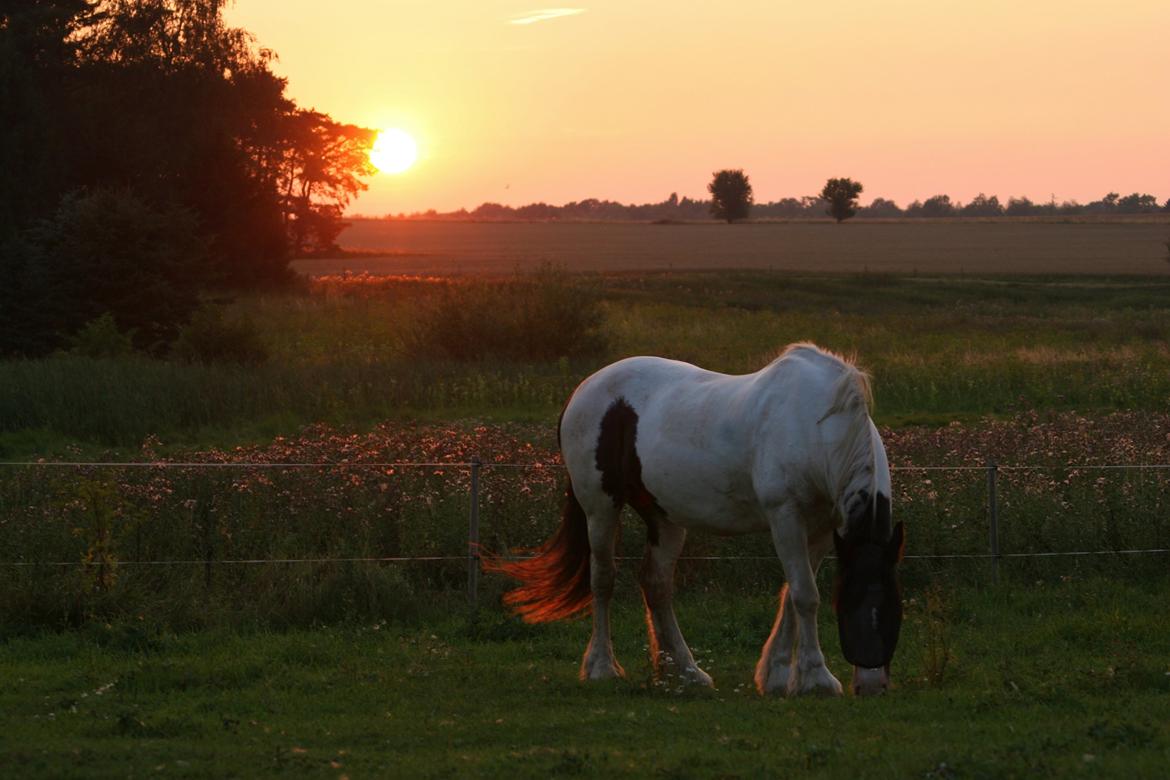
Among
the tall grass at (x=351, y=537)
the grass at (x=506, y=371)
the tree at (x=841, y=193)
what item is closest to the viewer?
the tall grass at (x=351, y=537)

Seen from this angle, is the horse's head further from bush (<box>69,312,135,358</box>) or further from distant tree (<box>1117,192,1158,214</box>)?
distant tree (<box>1117,192,1158,214</box>)

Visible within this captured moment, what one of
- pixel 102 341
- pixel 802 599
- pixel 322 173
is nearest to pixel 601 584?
pixel 802 599

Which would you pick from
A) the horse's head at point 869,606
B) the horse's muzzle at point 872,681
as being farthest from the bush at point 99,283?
the horse's muzzle at point 872,681

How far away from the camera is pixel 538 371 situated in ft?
85.1

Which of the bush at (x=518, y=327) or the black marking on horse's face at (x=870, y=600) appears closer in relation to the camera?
the black marking on horse's face at (x=870, y=600)

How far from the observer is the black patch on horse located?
8.35 metres

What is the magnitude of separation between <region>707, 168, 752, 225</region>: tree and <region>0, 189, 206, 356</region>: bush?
127 metres

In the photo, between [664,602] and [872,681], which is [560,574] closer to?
[664,602]

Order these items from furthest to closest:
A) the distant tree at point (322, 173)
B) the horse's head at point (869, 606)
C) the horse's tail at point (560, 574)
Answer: the distant tree at point (322, 173) → the horse's tail at point (560, 574) → the horse's head at point (869, 606)

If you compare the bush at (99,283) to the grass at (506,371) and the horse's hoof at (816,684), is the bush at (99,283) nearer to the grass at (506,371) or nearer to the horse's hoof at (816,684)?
the grass at (506,371)

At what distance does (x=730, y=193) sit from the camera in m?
155

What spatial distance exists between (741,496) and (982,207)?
200445mm

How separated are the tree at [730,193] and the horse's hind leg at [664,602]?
484 feet

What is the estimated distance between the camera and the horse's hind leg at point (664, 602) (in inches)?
322
